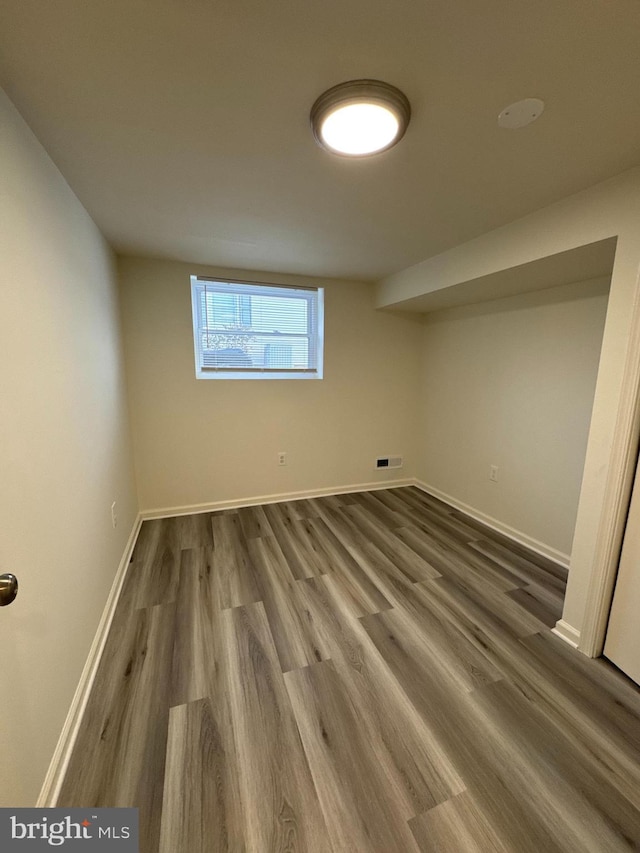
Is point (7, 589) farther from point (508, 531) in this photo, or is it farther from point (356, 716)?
point (508, 531)

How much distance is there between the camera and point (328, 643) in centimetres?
163

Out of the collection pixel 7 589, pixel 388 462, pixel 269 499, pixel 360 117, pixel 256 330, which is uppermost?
pixel 360 117

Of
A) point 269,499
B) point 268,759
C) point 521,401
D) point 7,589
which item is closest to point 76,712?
point 268,759

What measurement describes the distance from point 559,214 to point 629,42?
882 mm

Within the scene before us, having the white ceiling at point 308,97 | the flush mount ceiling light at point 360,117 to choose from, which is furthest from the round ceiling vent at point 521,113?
the flush mount ceiling light at point 360,117

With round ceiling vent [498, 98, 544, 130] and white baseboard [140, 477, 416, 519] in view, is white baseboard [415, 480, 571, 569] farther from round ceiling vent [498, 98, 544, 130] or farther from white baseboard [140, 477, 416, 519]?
round ceiling vent [498, 98, 544, 130]

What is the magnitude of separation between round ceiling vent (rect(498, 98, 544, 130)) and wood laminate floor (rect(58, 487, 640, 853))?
2179mm

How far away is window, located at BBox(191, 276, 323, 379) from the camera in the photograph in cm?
290

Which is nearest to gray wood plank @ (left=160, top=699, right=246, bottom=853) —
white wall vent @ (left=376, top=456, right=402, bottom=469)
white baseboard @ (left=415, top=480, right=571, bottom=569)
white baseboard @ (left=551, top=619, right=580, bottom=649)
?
white baseboard @ (left=551, top=619, right=580, bottom=649)

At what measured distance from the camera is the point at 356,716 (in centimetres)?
129

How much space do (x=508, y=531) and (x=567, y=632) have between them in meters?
1.07

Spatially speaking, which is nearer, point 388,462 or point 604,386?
point 604,386

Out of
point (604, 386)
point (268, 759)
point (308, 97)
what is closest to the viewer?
point (308, 97)

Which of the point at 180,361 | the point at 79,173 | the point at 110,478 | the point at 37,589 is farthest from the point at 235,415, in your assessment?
the point at 37,589
